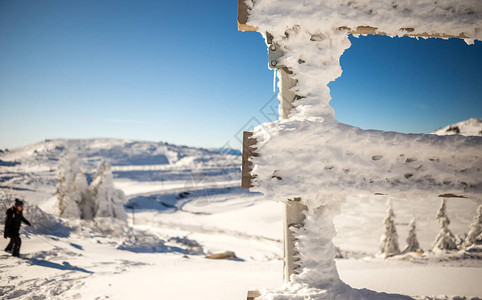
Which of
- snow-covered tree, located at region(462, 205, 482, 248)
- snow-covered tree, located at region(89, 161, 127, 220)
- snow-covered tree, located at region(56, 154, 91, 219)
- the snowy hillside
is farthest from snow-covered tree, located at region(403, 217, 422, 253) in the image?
snow-covered tree, located at region(56, 154, 91, 219)

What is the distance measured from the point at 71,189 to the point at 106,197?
306 cm

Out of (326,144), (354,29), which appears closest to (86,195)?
(326,144)

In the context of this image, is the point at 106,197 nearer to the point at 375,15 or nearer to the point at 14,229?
the point at 14,229

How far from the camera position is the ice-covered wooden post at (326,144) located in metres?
2.08

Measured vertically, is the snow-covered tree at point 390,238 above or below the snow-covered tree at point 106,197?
below

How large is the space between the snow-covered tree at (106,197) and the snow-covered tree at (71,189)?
2.51 ft

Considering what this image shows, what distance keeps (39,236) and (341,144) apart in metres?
11.0

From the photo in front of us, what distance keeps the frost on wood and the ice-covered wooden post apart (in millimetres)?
18356

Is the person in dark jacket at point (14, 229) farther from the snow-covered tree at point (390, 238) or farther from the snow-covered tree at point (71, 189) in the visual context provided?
the snow-covered tree at point (390, 238)

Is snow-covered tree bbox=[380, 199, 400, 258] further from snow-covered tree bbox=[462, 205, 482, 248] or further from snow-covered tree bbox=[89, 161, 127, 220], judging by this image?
snow-covered tree bbox=[89, 161, 127, 220]

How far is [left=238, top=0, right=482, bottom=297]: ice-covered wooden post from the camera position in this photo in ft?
6.84

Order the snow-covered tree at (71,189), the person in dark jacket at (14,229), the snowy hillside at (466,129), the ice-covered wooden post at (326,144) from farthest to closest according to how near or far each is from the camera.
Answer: the snowy hillside at (466,129), the snow-covered tree at (71,189), the person in dark jacket at (14,229), the ice-covered wooden post at (326,144)

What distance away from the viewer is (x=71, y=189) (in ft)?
57.2

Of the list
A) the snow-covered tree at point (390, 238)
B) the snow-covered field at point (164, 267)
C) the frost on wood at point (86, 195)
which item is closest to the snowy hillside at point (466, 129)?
the snow-covered field at point (164, 267)
